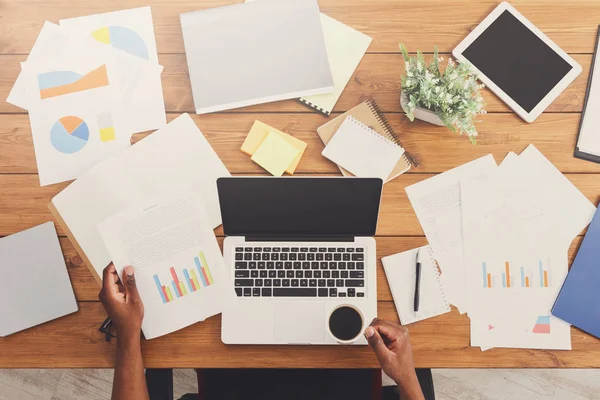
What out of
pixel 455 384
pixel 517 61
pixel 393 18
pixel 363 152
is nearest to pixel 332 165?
pixel 363 152

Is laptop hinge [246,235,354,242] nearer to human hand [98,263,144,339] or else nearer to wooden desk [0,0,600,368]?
wooden desk [0,0,600,368]

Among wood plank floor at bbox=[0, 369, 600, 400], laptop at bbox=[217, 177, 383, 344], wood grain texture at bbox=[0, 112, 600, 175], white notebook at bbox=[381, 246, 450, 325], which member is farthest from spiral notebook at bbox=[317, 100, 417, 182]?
wood plank floor at bbox=[0, 369, 600, 400]

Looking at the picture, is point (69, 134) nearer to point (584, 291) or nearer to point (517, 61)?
point (517, 61)

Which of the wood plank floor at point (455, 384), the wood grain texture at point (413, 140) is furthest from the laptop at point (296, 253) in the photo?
the wood plank floor at point (455, 384)

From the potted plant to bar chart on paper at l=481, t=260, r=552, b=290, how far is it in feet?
1.00

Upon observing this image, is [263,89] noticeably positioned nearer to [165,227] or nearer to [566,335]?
[165,227]

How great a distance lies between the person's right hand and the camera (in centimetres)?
100

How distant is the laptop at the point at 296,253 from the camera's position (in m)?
1.06

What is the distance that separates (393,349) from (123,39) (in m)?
1.00

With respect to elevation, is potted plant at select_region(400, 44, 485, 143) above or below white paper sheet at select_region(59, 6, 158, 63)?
below

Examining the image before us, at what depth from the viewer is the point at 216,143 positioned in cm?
115

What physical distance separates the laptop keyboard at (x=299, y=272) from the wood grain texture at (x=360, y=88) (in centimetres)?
36

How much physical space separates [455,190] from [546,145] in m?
0.26

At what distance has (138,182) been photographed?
3.66 feet
